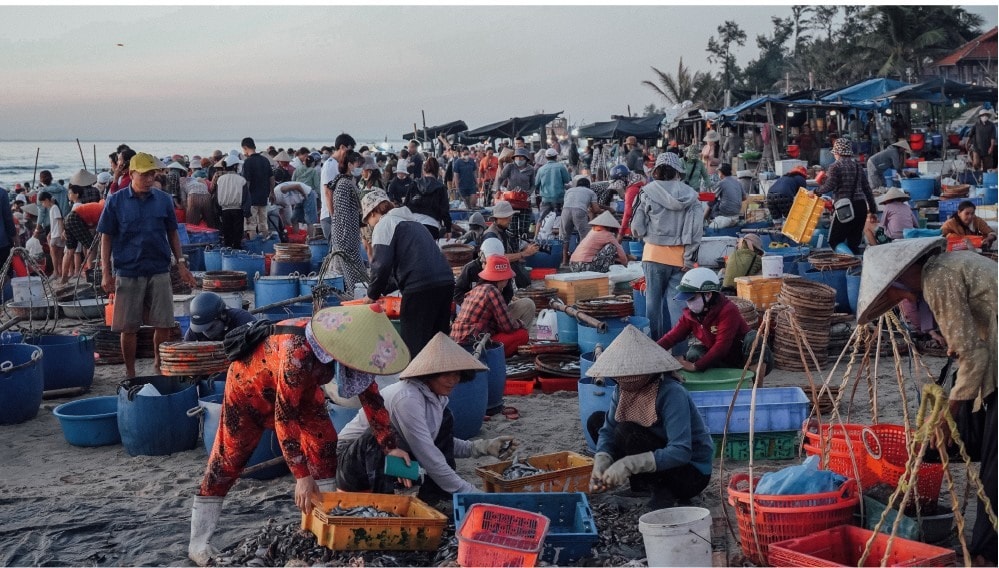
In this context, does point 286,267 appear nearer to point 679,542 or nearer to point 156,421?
point 156,421

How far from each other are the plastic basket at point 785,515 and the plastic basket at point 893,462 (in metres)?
0.35

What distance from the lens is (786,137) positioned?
25.0 meters

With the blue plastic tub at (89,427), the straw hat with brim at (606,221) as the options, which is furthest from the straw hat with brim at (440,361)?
the straw hat with brim at (606,221)

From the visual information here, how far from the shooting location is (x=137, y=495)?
5.29 metres

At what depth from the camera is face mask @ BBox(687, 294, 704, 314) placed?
20.8 ft

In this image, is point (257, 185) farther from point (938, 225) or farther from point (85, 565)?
point (85, 565)

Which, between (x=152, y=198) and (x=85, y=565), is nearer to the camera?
(x=85, y=565)

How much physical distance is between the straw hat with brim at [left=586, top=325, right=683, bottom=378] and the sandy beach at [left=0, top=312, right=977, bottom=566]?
0.68 metres

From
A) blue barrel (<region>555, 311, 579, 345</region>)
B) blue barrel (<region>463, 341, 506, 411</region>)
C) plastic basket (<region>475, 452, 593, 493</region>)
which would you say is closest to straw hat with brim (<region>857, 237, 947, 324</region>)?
plastic basket (<region>475, 452, 593, 493</region>)

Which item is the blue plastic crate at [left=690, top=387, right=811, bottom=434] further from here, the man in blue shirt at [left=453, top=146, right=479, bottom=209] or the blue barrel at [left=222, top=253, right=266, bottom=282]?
the man in blue shirt at [left=453, top=146, right=479, bottom=209]

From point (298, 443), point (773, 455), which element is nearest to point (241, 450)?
point (298, 443)

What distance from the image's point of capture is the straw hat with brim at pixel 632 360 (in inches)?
184

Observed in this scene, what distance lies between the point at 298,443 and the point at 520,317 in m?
4.25

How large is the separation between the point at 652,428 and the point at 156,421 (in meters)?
2.95
